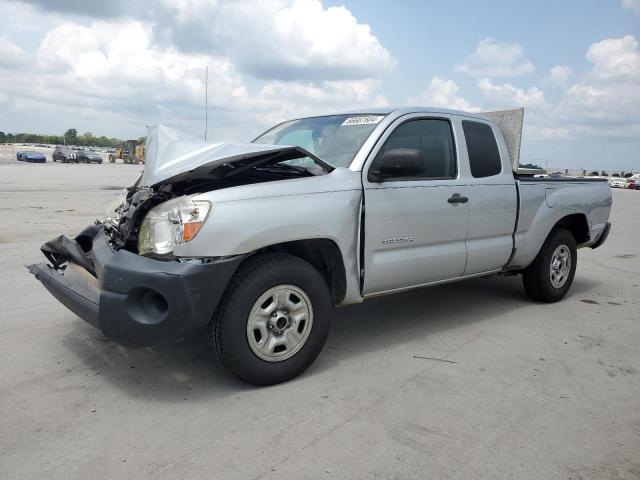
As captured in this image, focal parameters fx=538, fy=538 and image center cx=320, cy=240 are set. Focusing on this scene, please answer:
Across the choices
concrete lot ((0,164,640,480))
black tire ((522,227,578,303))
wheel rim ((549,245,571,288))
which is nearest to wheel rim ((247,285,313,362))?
concrete lot ((0,164,640,480))

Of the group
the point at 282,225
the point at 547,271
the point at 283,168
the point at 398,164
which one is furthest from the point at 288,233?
the point at 547,271

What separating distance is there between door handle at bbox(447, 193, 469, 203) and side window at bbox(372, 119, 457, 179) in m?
0.18

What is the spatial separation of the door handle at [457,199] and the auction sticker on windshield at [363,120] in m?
0.86

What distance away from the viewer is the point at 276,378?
133 inches

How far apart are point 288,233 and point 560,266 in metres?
3.65

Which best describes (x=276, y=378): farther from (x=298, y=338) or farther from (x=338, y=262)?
(x=338, y=262)

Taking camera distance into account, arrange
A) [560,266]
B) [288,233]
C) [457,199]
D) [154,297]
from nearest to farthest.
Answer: [154,297]
[288,233]
[457,199]
[560,266]

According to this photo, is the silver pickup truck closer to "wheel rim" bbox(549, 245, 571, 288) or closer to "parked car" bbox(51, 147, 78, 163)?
"wheel rim" bbox(549, 245, 571, 288)

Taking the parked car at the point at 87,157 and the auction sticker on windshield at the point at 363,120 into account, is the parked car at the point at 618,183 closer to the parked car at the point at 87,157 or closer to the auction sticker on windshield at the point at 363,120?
the parked car at the point at 87,157

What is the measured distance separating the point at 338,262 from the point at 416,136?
135cm

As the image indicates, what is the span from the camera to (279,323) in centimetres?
336

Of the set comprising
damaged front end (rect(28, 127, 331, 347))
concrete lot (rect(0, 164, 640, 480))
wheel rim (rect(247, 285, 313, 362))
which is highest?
damaged front end (rect(28, 127, 331, 347))

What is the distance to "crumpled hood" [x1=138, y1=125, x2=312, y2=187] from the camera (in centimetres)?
325

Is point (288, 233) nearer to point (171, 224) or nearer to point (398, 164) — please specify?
point (171, 224)
